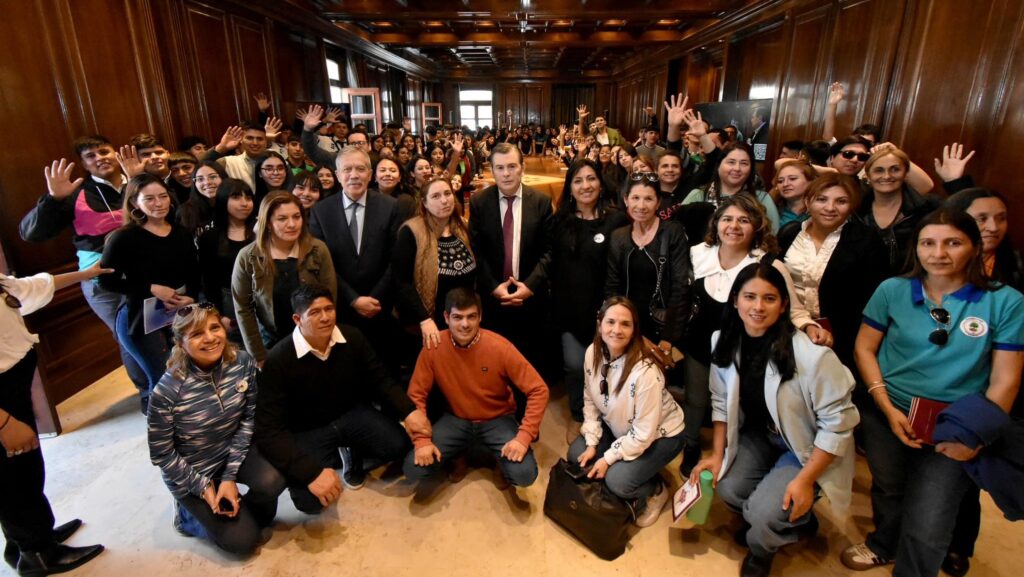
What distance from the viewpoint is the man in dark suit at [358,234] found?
107 inches

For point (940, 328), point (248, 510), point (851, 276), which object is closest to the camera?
point (940, 328)

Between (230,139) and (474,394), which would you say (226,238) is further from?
(474,394)

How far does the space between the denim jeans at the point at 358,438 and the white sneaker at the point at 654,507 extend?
1.21 meters

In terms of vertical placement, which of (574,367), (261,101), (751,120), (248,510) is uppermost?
(261,101)

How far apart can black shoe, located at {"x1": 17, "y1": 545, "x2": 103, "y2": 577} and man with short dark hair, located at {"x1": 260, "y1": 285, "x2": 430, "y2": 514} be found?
79 centimetres

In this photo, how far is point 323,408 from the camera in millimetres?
2332

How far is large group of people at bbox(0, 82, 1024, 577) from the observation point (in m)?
1.78

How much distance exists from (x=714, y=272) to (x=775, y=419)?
72cm

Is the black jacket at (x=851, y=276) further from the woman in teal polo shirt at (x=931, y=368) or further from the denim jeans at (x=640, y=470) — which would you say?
the denim jeans at (x=640, y=470)

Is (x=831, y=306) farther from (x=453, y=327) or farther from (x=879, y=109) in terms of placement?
(x=879, y=109)

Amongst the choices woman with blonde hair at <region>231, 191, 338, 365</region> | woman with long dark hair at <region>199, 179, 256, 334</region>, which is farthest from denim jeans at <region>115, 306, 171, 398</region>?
woman with blonde hair at <region>231, 191, 338, 365</region>

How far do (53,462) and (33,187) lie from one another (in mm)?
1788

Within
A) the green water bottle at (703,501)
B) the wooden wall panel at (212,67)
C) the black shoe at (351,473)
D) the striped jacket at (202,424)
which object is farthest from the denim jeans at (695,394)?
the wooden wall panel at (212,67)

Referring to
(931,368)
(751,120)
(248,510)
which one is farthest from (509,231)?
(751,120)
